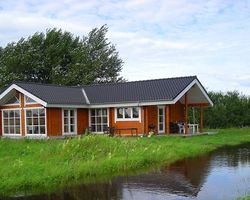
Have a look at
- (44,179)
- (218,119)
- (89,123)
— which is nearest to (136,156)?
(44,179)

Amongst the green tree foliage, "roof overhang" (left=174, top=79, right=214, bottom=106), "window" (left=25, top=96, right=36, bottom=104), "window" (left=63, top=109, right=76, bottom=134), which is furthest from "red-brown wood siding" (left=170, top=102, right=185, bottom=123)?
"window" (left=25, top=96, right=36, bottom=104)

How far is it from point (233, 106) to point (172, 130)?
1120 centimetres

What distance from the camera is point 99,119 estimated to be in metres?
32.3

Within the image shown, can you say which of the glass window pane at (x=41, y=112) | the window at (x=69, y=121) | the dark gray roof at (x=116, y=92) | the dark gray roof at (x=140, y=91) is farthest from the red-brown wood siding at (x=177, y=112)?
the glass window pane at (x=41, y=112)

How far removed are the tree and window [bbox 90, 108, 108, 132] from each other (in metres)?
19.1

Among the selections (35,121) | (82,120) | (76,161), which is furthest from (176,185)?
(82,120)

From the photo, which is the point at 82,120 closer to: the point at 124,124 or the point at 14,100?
the point at 124,124

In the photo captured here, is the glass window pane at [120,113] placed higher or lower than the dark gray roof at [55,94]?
lower

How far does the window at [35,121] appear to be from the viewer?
2959 cm

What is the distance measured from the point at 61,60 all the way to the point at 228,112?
22.1 meters

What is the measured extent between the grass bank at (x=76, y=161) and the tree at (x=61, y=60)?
3242 cm

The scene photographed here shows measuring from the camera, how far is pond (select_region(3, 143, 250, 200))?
35.2 ft

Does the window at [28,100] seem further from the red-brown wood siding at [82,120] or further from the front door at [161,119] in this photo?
the front door at [161,119]

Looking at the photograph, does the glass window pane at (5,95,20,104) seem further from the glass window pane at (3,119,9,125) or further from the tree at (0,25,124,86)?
the tree at (0,25,124,86)
